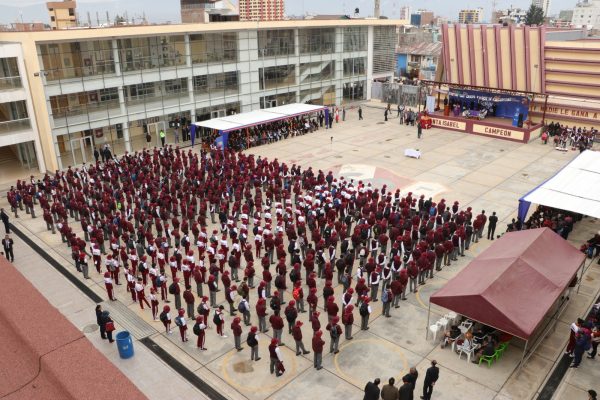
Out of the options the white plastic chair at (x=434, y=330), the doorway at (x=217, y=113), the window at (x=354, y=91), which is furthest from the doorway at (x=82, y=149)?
the window at (x=354, y=91)

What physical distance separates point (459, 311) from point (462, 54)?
30.8 meters

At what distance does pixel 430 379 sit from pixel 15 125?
28977mm

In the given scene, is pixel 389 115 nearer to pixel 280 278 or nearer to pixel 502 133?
pixel 502 133

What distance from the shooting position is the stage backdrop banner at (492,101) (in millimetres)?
37500

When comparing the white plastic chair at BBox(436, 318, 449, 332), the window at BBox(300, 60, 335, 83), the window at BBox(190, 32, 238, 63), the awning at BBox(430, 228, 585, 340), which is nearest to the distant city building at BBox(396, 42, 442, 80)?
the window at BBox(300, 60, 335, 83)

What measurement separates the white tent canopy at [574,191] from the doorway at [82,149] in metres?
27.1

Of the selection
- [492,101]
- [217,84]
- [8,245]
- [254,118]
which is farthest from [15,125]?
[492,101]

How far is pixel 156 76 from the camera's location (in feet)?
113

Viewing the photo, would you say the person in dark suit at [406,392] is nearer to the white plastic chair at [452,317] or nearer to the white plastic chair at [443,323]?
the white plastic chair at [443,323]

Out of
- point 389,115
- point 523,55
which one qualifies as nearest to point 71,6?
point 389,115

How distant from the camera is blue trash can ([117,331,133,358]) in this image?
12.8m

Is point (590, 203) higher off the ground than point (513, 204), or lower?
higher

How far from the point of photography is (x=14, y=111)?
31.0m

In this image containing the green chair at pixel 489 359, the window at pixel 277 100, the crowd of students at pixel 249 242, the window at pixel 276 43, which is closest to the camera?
the green chair at pixel 489 359
